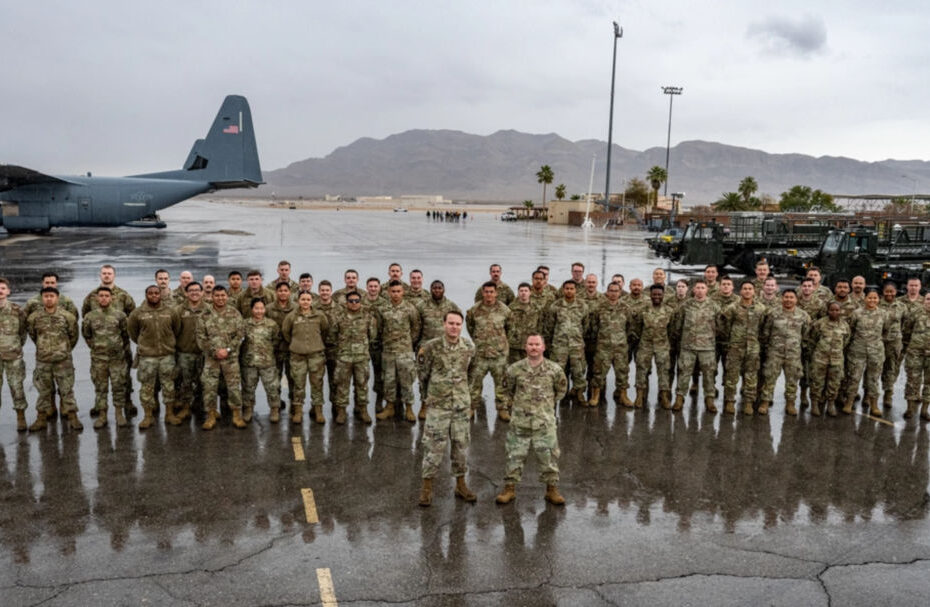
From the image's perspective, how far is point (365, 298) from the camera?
31.7 ft

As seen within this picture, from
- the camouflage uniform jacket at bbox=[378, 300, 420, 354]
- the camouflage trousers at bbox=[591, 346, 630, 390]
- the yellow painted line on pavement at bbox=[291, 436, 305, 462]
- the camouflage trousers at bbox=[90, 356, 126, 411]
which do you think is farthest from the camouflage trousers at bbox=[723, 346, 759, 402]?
the camouflage trousers at bbox=[90, 356, 126, 411]

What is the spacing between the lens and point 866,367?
966cm

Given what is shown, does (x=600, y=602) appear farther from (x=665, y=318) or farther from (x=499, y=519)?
(x=665, y=318)

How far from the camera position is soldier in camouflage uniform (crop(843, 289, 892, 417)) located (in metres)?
9.43

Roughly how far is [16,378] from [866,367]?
11.1 m

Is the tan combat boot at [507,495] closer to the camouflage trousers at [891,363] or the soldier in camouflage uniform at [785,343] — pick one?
the soldier in camouflage uniform at [785,343]

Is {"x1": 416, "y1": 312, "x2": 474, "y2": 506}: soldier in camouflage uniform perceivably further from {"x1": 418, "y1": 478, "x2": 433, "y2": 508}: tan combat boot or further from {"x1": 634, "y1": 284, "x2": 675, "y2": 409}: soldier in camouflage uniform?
{"x1": 634, "y1": 284, "x2": 675, "y2": 409}: soldier in camouflage uniform

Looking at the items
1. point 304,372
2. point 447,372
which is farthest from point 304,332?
point 447,372

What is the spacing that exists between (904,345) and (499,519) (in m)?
7.25

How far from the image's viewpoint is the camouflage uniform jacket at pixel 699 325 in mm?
9445

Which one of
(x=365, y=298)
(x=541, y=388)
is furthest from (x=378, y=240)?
(x=541, y=388)

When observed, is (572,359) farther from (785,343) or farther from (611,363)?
(785,343)

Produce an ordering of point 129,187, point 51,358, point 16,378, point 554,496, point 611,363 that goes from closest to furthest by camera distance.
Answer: point 554,496 → point 16,378 → point 51,358 → point 611,363 → point 129,187

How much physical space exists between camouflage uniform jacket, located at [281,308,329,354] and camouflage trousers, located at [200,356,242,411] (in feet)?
2.35
